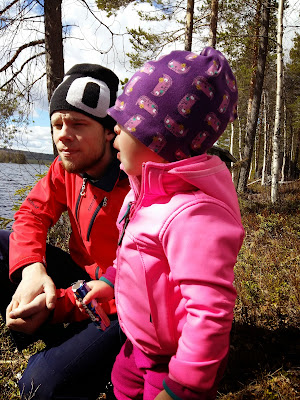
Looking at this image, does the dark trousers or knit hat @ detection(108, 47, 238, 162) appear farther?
the dark trousers

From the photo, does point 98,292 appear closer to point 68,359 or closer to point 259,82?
point 68,359

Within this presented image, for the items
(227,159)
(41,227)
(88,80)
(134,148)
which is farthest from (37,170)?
(227,159)

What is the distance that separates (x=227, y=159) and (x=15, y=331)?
589 inches

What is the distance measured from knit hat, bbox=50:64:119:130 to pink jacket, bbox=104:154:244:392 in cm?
72

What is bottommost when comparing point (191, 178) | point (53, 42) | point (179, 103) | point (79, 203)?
point (79, 203)

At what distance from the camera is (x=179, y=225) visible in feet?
3.70

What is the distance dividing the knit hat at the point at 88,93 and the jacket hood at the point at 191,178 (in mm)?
833

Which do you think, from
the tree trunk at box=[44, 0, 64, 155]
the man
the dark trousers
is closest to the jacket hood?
the man

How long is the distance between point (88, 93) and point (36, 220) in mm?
977

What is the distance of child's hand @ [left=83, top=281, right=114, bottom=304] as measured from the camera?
157 cm

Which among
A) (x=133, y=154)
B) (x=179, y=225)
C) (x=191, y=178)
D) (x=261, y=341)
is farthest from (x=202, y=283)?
(x=261, y=341)

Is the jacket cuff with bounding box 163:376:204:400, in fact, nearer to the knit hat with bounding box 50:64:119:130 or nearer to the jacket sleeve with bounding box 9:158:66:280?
the jacket sleeve with bounding box 9:158:66:280

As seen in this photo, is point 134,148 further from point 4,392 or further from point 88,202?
point 4,392

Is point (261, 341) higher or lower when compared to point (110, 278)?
lower
